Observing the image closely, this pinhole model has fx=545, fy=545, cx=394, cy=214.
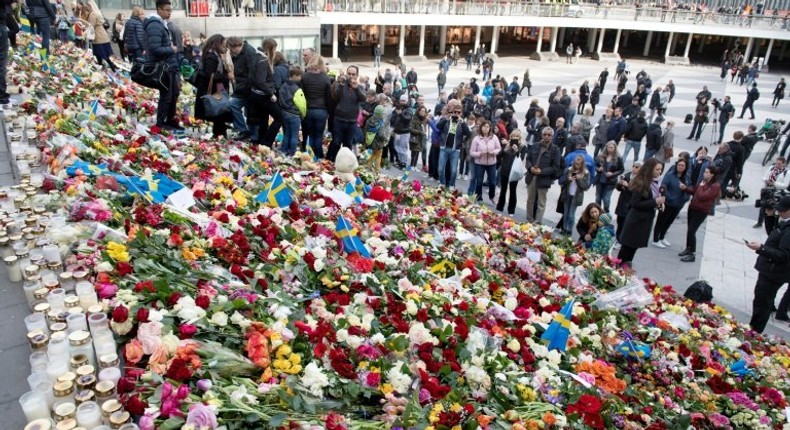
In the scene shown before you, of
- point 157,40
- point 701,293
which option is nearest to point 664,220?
point 701,293

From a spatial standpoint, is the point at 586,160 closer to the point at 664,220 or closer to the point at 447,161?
the point at 664,220

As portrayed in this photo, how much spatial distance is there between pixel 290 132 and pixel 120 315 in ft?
18.3

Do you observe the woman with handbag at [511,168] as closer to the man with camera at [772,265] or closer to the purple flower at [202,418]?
the man with camera at [772,265]

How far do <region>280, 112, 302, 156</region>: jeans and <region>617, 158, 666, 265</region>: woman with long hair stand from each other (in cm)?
487

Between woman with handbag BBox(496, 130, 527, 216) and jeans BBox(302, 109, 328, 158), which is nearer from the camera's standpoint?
jeans BBox(302, 109, 328, 158)

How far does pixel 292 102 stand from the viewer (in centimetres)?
783

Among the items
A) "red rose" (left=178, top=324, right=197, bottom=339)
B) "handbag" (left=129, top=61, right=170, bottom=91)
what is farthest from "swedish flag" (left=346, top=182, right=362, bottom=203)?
"red rose" (left=178, top=324, right=197, bottom=339)

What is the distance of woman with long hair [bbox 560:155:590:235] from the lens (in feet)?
27.2

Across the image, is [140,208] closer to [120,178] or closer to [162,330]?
[120,178]

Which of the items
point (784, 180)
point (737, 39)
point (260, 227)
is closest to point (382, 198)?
point (260, 227)

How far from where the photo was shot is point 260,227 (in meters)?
4.67

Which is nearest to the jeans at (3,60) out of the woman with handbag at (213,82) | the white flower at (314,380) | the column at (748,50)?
the woman with handbag at (213,82)

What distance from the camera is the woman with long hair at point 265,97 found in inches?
284

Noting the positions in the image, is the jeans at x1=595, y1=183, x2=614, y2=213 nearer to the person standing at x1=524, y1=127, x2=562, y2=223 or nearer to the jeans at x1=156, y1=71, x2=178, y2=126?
the person standing at x1=524, y1=127, x2=562, y2=223
